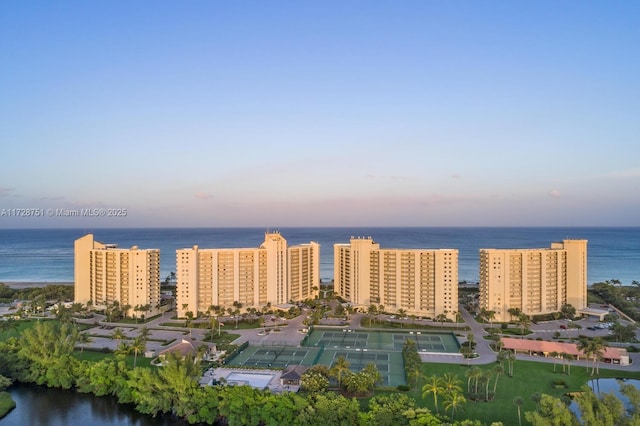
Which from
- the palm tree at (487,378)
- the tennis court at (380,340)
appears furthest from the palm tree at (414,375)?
the tennis court at (380,340)

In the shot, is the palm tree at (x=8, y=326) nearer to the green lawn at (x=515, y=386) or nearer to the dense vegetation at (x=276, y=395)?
the dense vegetation at (x=276, y=395)

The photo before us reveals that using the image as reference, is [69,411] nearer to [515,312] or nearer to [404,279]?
[404,279]

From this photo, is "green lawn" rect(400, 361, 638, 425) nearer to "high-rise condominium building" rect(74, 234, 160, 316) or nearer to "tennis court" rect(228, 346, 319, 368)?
"tennis court" rect(228, 346, 319, 368)

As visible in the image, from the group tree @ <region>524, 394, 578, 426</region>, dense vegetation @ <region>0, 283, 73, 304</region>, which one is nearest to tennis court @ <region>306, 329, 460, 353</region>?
tree @ <region>524, 394, 578, 426</region>

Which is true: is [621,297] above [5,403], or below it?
above

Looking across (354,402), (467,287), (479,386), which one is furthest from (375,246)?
(354,402)

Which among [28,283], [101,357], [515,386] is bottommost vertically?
[28,283]

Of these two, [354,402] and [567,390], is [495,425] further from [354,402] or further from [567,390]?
[567,390]

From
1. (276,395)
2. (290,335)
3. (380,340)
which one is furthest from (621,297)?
(276,395)
